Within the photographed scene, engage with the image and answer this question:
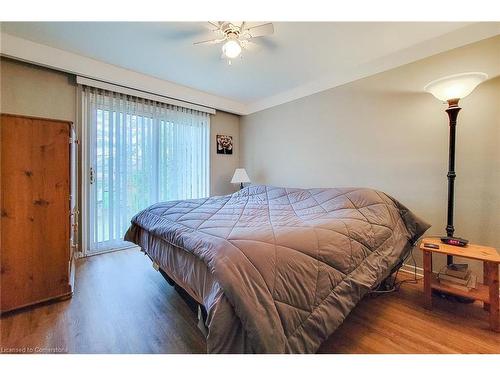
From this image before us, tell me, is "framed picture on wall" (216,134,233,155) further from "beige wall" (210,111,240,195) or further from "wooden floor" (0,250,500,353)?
"wooden floor" (0,250,500,353)

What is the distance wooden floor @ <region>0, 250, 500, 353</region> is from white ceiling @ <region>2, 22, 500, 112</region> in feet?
7.63

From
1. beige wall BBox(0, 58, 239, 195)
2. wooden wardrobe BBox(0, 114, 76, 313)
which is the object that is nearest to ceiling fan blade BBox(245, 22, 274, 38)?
wooden wardrobe BBox(0, 114, 76, 313)


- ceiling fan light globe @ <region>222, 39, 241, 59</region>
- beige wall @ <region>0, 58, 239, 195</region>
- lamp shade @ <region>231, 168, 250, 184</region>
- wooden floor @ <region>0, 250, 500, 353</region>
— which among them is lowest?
wooden floor @ <region>0, 250, 500, 353</region>

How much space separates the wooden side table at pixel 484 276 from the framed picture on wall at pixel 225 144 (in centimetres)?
320

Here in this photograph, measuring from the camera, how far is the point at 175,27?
6.22 feet

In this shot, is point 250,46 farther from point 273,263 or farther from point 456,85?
point 273,263

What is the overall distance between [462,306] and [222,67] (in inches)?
129

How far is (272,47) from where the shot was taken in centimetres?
219

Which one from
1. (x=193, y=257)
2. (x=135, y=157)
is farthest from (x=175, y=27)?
(x=193, y=257)

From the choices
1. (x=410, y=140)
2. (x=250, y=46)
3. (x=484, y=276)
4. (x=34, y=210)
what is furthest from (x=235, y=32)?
(x=484, y=276)

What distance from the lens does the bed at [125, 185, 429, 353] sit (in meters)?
0.85

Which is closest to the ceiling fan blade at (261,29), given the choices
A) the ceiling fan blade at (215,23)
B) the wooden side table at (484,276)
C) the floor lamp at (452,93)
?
the ceiling fan blade at (215,23)
